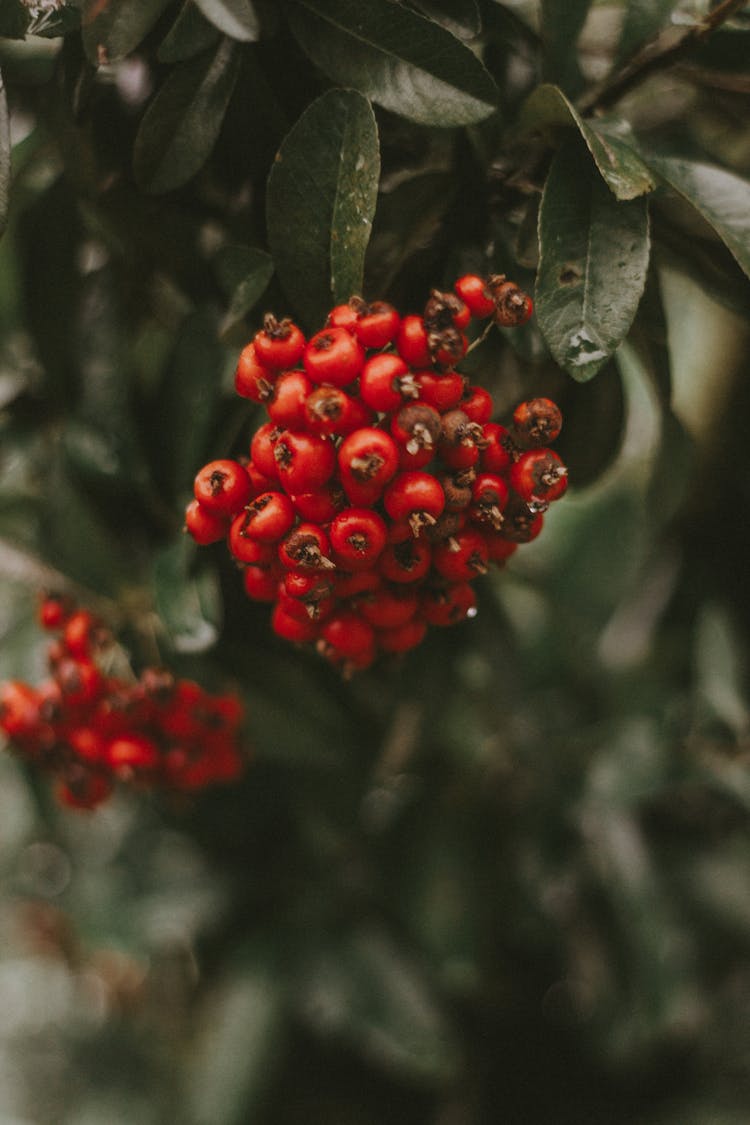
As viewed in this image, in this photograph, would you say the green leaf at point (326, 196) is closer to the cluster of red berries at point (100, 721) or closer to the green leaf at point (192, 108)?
the green leaf at point (192, 108)

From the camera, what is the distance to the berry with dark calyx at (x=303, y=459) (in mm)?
533

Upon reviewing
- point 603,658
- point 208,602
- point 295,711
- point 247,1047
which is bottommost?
point 247,1047

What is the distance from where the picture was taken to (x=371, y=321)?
531 mm

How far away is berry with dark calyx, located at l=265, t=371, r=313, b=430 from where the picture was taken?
54 centimetres

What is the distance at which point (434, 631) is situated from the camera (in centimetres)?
110

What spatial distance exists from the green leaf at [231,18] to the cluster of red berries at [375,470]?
189 mm

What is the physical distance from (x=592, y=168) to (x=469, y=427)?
8.3 inches

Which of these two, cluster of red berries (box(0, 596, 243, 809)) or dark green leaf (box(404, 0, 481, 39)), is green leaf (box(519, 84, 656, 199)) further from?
cluster of red berries (box(0, 596, 243, 809))

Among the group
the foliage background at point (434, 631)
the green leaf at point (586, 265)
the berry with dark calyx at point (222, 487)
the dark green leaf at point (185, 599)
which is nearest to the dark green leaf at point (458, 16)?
the foliage background at point (434, 631)

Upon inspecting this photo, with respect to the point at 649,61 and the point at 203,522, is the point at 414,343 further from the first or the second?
the point at 649,61

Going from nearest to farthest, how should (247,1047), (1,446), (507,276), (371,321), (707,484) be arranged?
(371,321), (507,276), (1,446), (707,484), (247,1047)

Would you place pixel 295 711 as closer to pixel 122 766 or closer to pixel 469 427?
pixel 122 766

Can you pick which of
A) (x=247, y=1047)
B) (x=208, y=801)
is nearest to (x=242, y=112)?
(x=208, y=801)

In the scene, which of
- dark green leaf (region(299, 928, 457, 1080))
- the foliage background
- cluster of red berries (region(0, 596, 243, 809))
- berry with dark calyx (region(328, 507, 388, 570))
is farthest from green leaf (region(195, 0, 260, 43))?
dark green leaf (region(299, 928, 457, 1080))
